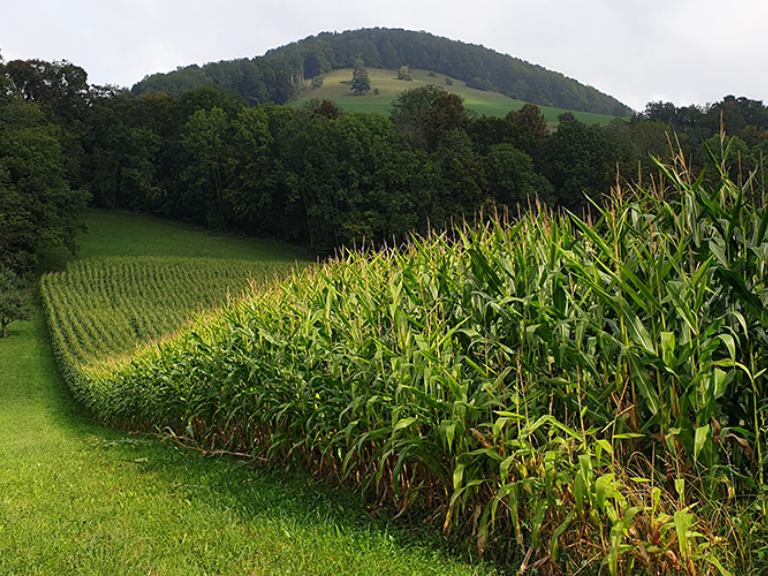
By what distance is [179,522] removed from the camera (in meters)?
3.70

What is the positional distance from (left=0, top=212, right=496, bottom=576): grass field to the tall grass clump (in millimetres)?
330

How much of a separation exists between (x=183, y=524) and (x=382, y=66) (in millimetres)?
135246

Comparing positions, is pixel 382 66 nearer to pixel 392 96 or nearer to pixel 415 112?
pixel 392 96

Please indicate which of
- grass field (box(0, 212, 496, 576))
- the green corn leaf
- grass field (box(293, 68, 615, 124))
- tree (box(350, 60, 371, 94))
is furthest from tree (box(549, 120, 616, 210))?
tree (box(350, 60, 371, 94))

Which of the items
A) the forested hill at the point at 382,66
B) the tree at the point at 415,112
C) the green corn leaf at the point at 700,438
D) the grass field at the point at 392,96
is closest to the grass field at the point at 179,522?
the green corn leaf at the point at 700,438

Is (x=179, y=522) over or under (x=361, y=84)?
under

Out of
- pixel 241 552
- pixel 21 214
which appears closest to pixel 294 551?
pixel 241 552

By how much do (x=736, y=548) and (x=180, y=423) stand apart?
6.33 metres

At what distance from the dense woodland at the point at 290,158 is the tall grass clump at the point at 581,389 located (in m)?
37.4

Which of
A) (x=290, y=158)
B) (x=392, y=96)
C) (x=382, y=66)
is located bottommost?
(x=290, y=158)

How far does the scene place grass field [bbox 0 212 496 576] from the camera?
118 inches

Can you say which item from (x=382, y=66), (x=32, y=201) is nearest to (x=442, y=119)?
(x=32, y=201)

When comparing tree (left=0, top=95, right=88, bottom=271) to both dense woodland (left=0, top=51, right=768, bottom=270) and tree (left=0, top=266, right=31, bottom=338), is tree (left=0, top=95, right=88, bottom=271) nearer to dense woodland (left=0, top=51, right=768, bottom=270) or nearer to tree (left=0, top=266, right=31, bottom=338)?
dense woodland (left=0, top=51, right=768, bottom=270)

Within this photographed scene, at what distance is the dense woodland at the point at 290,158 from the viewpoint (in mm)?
39406
